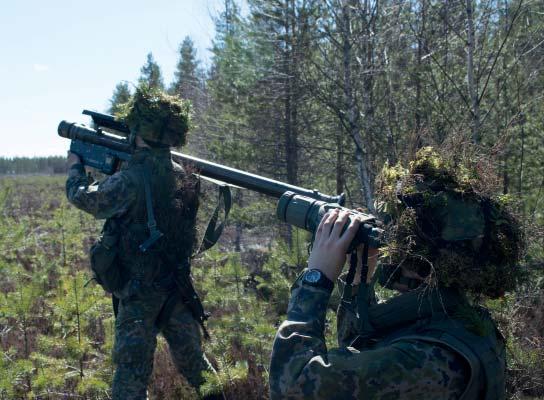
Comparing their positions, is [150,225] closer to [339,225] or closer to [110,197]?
[110,197]

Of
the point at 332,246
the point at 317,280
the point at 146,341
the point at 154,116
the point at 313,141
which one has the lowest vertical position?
the point at 146,341

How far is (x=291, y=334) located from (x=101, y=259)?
2594 millimetres

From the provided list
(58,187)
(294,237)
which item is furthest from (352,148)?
(58,187)

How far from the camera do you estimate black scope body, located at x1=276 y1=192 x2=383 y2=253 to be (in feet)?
6.28

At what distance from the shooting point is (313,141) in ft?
28.5

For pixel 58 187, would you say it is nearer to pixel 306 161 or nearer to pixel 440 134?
pixel 306 161

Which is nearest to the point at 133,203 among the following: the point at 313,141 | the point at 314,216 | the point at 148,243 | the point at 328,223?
the point at 148,243

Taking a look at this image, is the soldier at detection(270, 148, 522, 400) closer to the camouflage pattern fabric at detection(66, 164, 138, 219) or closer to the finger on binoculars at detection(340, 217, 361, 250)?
the finger on binoculars at detection(340, 217, 361, 250)

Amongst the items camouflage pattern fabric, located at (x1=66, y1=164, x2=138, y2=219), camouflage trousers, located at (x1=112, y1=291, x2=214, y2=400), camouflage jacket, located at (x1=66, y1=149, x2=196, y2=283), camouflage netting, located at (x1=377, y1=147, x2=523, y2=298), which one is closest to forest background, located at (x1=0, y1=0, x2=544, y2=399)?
camouflage netting, located at (x1=377, y1=147, x2=523, y2=298)

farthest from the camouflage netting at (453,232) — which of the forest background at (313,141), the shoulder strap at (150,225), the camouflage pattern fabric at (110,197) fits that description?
the camouflage pattern fabric at (110,197)

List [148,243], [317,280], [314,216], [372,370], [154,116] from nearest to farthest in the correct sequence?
[372,370] < [317,280] < [314,216] < [148,243] < [154,116]

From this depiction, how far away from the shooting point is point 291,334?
67.5 inches

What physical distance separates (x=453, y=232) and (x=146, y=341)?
2936mm

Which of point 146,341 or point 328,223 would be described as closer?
point 328,223
